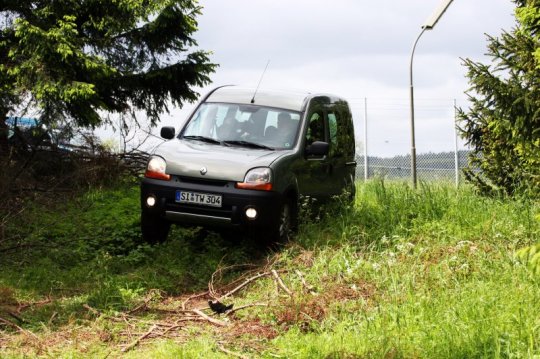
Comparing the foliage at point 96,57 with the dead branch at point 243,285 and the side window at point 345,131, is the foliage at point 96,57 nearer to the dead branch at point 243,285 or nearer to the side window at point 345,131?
the side window at point 345,131

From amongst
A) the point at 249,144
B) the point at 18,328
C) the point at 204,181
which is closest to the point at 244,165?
the point at 204,181

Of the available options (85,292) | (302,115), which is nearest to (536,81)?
(302,115)

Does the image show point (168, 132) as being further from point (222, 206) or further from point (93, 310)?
point (93, 310)

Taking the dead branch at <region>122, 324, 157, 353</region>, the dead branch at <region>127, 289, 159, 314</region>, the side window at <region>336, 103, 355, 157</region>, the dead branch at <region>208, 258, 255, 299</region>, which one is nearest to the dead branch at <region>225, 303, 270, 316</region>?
the dead branch at <region>208, 258, 255, 299</region>

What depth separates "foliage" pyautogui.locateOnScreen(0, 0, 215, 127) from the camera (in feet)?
46.7

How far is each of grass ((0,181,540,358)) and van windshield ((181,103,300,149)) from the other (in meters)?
1.22

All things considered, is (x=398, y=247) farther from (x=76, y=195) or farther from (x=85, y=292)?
(x=76, y=195)

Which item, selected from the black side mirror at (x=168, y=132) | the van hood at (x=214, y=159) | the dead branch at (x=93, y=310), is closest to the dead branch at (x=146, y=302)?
the dead branch at (x=93, y=310)

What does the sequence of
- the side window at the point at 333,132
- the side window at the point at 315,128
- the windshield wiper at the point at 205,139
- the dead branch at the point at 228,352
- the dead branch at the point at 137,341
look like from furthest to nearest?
the side window at the point at 333,132 → the side window at the point at 315,128 → the windshield wiper at the point at 205,139 → the dead branch at the point at 137,341 → the dead branch at the point at 228,352

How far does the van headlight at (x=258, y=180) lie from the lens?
9.23 m

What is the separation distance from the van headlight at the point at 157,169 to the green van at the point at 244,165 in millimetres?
13

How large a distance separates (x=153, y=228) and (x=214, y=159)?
1.58m

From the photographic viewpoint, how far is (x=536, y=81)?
37.3 feet

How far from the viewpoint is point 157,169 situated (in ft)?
31.7
